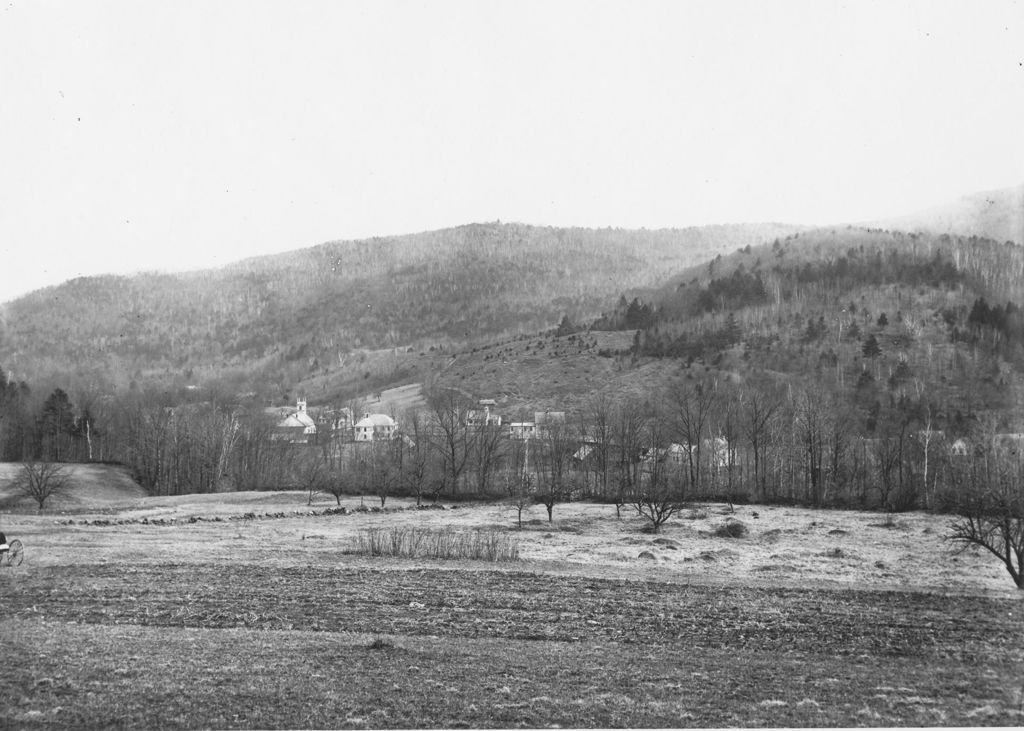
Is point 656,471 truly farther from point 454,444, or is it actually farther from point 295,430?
point 295,430

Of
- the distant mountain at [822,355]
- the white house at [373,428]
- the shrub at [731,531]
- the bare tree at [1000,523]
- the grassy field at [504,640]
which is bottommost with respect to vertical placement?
the shrub at [731,531]

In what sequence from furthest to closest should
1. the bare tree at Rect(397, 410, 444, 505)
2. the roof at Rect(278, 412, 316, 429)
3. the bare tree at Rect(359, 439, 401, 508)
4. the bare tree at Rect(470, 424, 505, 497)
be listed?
the roof at Rect(278, 412, 316, 429), the bare tree at Rect(470, 424, 505, 497), the bare tree at Rect(397, 410, 444, 505), the bare tree at Rect(359, 439, 401, 508)

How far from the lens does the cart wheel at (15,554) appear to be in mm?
23109

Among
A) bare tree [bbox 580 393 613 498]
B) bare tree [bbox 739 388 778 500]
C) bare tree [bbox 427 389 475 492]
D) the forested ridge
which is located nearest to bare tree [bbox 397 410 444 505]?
bare tree [bbox 427 389 475 492]

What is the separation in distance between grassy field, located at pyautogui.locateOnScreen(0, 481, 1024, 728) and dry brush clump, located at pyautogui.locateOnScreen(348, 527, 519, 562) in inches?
63.3

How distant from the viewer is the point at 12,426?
75.6 metres

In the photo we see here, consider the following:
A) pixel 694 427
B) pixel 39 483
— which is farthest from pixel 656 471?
pixel 39 483

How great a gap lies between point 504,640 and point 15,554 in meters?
A: 18.0

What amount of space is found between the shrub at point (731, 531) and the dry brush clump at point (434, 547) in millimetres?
11998

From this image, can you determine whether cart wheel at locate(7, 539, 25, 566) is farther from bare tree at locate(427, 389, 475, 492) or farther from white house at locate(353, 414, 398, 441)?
white house at locate(353, 414, 398, 441)

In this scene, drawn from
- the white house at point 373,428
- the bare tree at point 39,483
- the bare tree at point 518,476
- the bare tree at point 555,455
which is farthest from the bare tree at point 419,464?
the bare tree at point 39,483

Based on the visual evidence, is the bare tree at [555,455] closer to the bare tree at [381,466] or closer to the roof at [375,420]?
the bare tree at [381,466]

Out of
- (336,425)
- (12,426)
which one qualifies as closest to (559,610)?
(12,426)

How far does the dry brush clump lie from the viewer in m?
29.4
